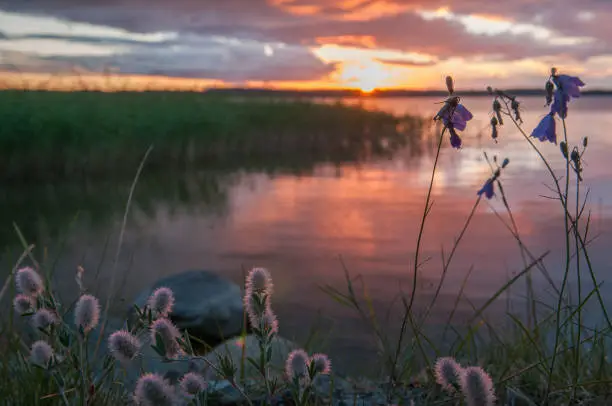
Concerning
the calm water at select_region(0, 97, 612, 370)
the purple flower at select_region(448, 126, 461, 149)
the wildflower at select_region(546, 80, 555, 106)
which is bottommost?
the calm water at select_region(0, 97, 612, 370)

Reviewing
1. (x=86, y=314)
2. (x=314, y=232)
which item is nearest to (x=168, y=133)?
(x=314, y=232)

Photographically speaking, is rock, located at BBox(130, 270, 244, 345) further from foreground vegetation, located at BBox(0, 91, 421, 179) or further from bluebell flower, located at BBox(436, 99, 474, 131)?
foreground vegetation, located at BBox(0, 91, 421, 179)

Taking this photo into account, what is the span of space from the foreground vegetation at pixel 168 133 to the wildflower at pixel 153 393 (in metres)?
11.8

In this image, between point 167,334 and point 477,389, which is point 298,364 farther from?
point 477,389

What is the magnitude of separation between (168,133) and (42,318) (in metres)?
13.5

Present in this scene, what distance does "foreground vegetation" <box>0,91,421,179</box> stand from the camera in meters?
12.7

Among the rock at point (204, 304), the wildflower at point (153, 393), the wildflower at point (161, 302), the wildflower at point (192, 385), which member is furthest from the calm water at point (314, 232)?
the wildflower at point (153, 393)

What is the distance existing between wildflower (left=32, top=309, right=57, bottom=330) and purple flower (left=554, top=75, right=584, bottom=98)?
4.89 ft

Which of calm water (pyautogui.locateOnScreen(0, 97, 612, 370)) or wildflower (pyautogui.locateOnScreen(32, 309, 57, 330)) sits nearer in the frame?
wildflower (pyautogui.locateOnScreen(32, 309, 57, 330))

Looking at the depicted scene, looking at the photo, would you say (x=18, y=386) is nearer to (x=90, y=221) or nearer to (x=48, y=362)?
(x=48, y=362)

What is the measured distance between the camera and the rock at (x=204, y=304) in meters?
5.47

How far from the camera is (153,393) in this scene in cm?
135

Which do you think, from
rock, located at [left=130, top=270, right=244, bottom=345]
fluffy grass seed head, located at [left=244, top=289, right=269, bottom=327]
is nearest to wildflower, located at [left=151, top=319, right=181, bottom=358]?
fluffy grass seed head, located at [left=244, top=289, right=269, bottom=327]

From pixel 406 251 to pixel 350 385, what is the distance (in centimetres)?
500
